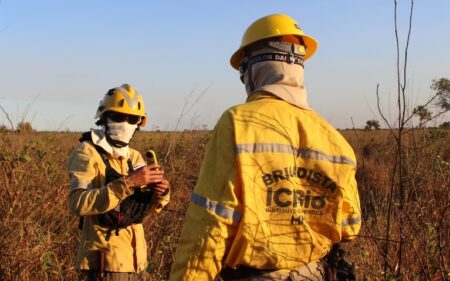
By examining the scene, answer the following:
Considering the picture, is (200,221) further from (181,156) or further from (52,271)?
(181,156)

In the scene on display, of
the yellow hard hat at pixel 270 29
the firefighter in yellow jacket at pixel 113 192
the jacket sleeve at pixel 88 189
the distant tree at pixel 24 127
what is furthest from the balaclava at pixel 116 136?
the distant tree at pixel 24 127

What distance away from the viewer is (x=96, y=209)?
2961 millimetres

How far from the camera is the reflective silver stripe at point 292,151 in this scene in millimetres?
1811

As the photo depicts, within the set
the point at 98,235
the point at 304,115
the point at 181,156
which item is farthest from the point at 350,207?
the point at 181,156

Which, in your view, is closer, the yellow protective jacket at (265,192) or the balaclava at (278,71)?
the yellow protective jacket at (265,192)

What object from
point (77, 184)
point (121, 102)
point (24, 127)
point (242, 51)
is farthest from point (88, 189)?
point (24, 127)

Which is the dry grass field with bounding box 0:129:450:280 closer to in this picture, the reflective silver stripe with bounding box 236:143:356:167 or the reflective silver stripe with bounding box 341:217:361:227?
the reflective silver stripe with bounding box 341:217:361:227

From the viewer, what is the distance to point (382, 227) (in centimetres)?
506

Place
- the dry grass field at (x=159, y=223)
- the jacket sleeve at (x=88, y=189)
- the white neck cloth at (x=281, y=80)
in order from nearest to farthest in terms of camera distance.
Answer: the white neck cloth at (x=281, y=80) → the jacket sleeve at (x=88, y=189) → the dry grass field at (x=159, y=223)

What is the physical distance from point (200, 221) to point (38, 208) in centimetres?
431

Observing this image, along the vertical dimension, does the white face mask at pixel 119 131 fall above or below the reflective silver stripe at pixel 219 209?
above

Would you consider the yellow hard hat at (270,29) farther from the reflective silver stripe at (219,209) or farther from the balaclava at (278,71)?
the reflective silver stripe at (219,209)

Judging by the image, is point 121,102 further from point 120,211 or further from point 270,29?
point 270,29

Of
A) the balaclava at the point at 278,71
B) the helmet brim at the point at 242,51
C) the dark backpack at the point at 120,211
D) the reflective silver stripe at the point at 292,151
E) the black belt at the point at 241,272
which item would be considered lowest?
the black belt at the point at 241,272
